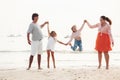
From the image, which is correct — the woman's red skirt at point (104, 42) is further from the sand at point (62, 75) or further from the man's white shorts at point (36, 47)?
the man's white shorts at point (36, 47)

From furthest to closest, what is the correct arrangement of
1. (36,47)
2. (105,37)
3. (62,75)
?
(105,37) → (36,47) → (62,75)

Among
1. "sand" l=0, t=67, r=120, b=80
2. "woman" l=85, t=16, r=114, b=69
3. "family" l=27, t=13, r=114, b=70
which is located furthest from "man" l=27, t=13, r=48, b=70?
"woman" l=85, t=16, r=114, b=69

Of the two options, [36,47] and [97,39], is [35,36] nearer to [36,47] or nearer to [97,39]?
[36,47]

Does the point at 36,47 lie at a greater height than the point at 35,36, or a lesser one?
lesser

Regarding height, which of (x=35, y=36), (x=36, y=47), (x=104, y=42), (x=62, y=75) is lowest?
(x=62, y=75)

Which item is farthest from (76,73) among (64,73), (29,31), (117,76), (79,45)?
(79,45)

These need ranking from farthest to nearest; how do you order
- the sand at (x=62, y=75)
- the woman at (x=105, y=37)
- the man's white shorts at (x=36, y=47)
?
the woman at (x=105, y=37), the man's white shorts at (x=36, y=47), the sand at (x=62, y=75)

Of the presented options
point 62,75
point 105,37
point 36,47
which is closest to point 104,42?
point 105,37

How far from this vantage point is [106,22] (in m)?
14.2

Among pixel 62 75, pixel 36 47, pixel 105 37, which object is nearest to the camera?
pixel 62 75

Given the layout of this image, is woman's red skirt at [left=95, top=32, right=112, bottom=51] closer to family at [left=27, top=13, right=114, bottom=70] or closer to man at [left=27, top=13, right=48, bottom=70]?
family at [left=27, top=13, right=114, bottom=70]

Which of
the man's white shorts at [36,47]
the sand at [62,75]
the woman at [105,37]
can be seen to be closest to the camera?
the sand at [62,75]

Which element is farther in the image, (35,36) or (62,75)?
(35,36)

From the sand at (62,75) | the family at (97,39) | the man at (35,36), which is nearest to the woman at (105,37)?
the family at (97,39)
